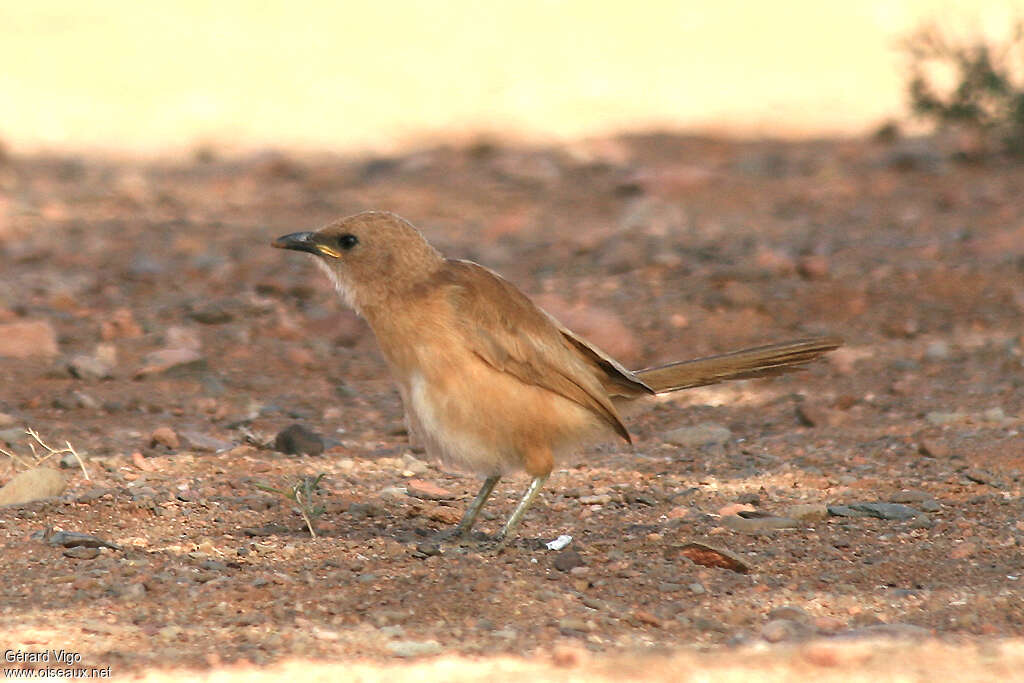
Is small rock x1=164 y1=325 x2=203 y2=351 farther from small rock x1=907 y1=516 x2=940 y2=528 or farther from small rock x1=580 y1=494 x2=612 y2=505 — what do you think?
small rock x1=907 y1=516 x2=940 y2=528

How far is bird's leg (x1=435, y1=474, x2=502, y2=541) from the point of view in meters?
5.32

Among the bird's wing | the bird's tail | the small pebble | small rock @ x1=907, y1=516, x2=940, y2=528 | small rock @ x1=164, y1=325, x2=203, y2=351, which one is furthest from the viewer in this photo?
small rock @ x1=164, y1=325, x2=203, y2=351

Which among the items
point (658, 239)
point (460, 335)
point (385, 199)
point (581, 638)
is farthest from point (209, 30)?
point (581, 638)

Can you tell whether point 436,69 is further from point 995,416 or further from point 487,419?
point 487,419

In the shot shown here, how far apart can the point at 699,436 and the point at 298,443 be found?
68.5 inches

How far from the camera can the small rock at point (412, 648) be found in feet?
13.6

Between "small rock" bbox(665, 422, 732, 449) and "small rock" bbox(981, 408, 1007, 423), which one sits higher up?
"small rock" bbox(981, 408, 1007, 423)

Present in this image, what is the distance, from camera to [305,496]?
5.49 m

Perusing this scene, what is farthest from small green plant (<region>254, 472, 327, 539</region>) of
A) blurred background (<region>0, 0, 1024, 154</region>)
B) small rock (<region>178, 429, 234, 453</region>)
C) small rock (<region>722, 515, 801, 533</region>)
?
blurred background (<region>0, 0, 1024, 154</region>)

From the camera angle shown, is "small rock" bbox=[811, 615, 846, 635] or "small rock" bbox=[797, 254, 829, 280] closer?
"small rock" bbox=[811, 615, 846, 635]

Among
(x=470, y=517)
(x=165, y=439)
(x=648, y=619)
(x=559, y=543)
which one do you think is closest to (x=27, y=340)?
(x=165, y=439)

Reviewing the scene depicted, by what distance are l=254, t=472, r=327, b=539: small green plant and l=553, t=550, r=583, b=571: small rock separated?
32.1 inches

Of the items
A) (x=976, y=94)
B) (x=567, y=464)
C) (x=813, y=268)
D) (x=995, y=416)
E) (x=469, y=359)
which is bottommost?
(x=567, y=464)

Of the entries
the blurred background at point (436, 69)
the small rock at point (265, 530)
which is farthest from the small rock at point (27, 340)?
the blurred background at point (436, 69)
